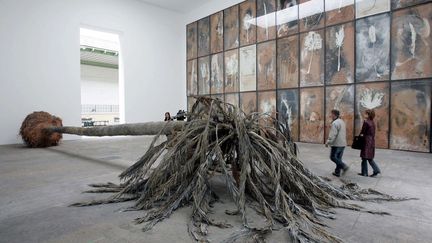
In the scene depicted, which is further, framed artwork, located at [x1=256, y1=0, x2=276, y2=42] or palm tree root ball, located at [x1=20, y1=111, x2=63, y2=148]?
framed artwork, located at [x1=256, y1=0, x2=276, y2=42]

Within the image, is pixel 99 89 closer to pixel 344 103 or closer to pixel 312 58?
pixel 312 58

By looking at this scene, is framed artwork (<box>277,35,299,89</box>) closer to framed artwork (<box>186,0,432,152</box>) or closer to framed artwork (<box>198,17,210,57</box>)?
framed artwork (<box>186,0,432,152</box>)

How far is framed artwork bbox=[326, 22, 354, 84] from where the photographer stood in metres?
7.56

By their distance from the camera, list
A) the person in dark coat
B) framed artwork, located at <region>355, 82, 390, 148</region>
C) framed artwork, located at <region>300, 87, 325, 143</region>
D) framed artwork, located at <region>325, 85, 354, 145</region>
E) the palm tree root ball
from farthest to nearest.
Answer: framed artwork, located at <region>300, 87, 325, 143</region> < the palm tree root ball < framed artwork, located at <region>325, 85, 354, 145</region> < framed artwork, located at <region>355, 82, 390, 148</region> < the person in dark coat

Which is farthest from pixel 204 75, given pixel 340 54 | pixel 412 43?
pixel 412 43

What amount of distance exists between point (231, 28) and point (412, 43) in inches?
255

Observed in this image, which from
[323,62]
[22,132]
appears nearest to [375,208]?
[323,62]

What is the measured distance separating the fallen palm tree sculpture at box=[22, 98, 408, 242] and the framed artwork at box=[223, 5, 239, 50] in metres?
8.38

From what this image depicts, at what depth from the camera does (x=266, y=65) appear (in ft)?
31.7

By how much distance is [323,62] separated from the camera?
814 cm

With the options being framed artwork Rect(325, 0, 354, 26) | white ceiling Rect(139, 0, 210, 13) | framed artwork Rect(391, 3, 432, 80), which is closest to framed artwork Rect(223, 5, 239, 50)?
white ceiling Rect(139, 0, 210, 13)

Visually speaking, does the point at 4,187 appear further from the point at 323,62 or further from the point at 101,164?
the point at 323,62

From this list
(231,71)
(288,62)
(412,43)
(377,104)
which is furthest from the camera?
(231,71)

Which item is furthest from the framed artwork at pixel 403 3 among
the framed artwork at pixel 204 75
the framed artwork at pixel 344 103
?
the framed artwork at pixel 204 75
